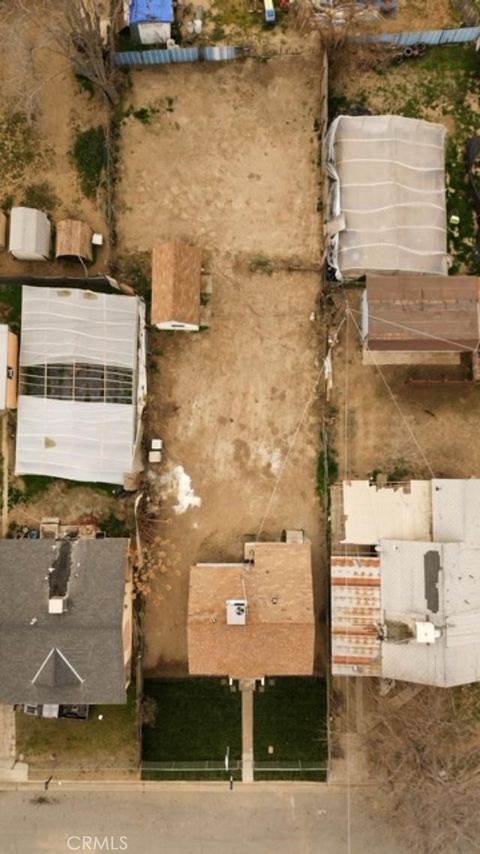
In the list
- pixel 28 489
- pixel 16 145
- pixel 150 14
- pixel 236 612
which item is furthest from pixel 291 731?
pixel 150 14

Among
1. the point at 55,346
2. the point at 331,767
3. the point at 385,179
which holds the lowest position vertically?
the point at 331,767

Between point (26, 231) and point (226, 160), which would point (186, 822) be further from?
point (226, 160)

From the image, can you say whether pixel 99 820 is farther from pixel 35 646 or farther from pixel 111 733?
pixel 35 646

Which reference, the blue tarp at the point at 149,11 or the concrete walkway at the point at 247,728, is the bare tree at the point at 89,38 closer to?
the blue tarp at the point at 149,11

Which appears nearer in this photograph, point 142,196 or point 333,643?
point 333,643

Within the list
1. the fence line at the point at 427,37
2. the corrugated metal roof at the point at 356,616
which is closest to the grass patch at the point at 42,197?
the fence line at the point at 427,37

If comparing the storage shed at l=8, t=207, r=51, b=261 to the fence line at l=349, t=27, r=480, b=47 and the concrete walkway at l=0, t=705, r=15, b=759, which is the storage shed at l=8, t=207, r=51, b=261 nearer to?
the fence line at l=349, t=27, r=480, b=47

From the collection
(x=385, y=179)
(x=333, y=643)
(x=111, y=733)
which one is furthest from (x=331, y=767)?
(x=385, y=179)
